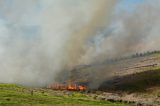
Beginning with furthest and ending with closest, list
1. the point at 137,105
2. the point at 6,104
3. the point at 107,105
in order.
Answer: the point at 137,105, the point at 107,105, the point at 6,104

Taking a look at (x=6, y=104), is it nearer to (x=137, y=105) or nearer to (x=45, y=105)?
(x=45, y=105)

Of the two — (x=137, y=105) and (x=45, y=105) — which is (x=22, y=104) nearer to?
(x=45, y=105)

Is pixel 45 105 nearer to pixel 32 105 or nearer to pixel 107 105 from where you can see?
pixel 32 105

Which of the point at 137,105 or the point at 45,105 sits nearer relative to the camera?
the point at 45,105

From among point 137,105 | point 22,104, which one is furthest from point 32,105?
point 137,105

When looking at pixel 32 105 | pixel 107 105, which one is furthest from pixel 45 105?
pixel 107 105

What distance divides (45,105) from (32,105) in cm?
438

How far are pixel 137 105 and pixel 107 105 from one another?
24974mm

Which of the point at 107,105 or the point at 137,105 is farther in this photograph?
the point at 137,105

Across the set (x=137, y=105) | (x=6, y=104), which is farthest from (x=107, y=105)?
(x=6, y=104)

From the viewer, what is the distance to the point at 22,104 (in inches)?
4724

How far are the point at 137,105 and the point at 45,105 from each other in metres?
60.8

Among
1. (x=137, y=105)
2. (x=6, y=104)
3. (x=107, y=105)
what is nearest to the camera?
(x=6, y=104)

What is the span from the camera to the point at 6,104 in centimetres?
11719
